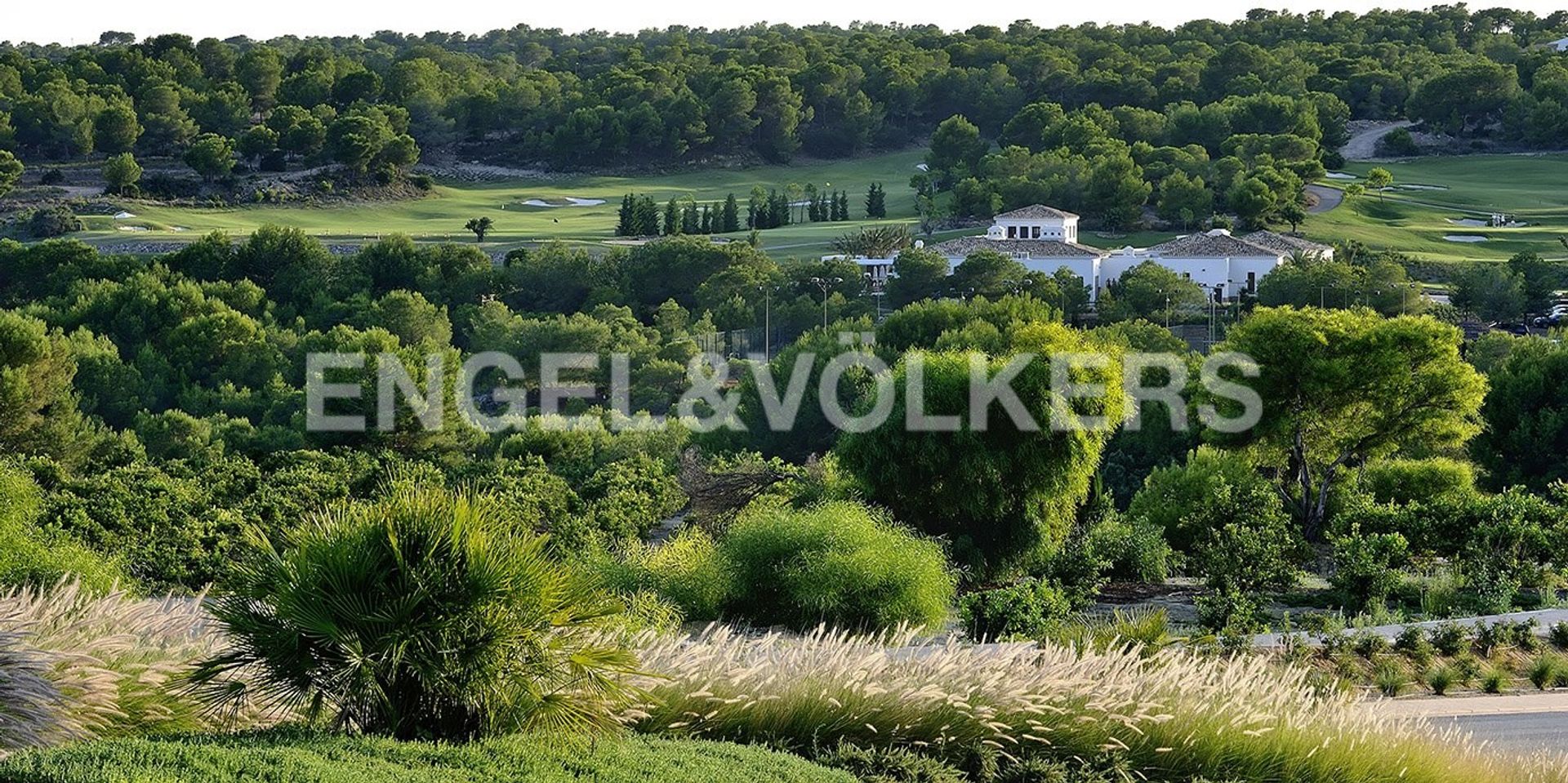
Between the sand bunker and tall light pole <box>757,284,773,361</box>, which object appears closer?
tall light pole <box>757,284,773,361</box>

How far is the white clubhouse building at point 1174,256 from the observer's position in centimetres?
6794

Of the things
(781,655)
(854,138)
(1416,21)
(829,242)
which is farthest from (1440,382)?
(1416,21)

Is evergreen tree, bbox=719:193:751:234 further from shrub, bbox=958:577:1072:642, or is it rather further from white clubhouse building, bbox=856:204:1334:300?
shrub, bbox=958:577:1072:642

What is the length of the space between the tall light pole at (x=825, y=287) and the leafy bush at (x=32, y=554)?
139ft

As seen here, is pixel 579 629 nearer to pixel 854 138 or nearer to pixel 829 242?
pixel 829 242

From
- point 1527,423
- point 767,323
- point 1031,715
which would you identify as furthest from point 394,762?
point 767,323

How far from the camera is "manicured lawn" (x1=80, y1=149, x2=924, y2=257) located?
282ft

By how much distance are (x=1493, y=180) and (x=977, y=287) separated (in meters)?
50.8

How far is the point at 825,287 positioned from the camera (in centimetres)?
6319

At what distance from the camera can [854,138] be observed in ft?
418

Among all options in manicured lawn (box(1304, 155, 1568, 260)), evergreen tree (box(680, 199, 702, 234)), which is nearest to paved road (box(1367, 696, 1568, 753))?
→ manicured lawn (box(1304, 155, 1568, 260))

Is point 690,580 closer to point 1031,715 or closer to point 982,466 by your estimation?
point 982,466

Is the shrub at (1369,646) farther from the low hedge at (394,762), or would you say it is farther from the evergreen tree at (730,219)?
the evergreen tree at (730,219)

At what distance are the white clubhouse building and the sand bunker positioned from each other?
115 feet
